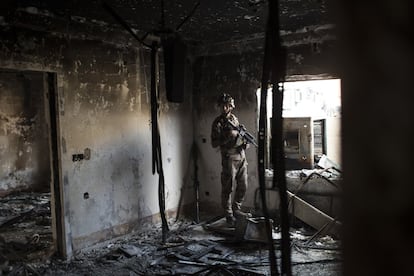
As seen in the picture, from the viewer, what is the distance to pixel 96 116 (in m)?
4.76

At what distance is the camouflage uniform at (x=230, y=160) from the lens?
5410 mm

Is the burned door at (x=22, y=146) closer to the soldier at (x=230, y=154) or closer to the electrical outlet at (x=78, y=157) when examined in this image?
the electrical outlet at (x=78, y=157)

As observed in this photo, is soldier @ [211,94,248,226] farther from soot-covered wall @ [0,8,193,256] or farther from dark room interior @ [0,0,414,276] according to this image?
soot-covered wall @ [0,8,193,256]

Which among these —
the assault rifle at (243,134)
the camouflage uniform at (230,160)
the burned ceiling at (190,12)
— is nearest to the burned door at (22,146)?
the camouflage uniform at (230,160)

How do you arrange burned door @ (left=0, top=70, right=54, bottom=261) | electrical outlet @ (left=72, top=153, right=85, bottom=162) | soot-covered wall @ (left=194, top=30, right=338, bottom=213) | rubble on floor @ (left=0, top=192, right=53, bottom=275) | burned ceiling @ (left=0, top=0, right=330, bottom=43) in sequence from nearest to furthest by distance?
1. burned ceiling @ (left=0, top=0, right=330, bottom=43)
2. rubble on floor @ (left=0, top=192, right=53, bottom=275)
3. electrical outlet @ (left=72, top=153, right=85, bottom=162)
4. soot-covered wall @ (left=194, top=30, right=338, bottom=213)
5. burned door @ (left=0, top=70, right=54, bottom=261)

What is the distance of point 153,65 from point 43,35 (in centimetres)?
171

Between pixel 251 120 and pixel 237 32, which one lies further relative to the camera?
pixel 251 120

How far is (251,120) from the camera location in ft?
19.2

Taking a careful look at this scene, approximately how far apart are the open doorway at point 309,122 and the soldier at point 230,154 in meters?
0.46

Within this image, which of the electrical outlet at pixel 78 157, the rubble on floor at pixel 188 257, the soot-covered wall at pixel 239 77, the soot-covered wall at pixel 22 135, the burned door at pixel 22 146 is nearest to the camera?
the rubble on floor at pixel 188 257

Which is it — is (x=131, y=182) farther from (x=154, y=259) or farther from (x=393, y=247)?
(x=393, y=247)

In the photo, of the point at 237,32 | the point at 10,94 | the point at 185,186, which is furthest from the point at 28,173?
the point at 237,32

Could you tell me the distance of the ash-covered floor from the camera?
A: 405 cm

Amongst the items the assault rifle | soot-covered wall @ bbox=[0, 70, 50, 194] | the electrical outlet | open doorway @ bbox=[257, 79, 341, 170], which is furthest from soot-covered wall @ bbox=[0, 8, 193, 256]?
soot-covered wall @ bbox=[0, 70, 50, 194]
